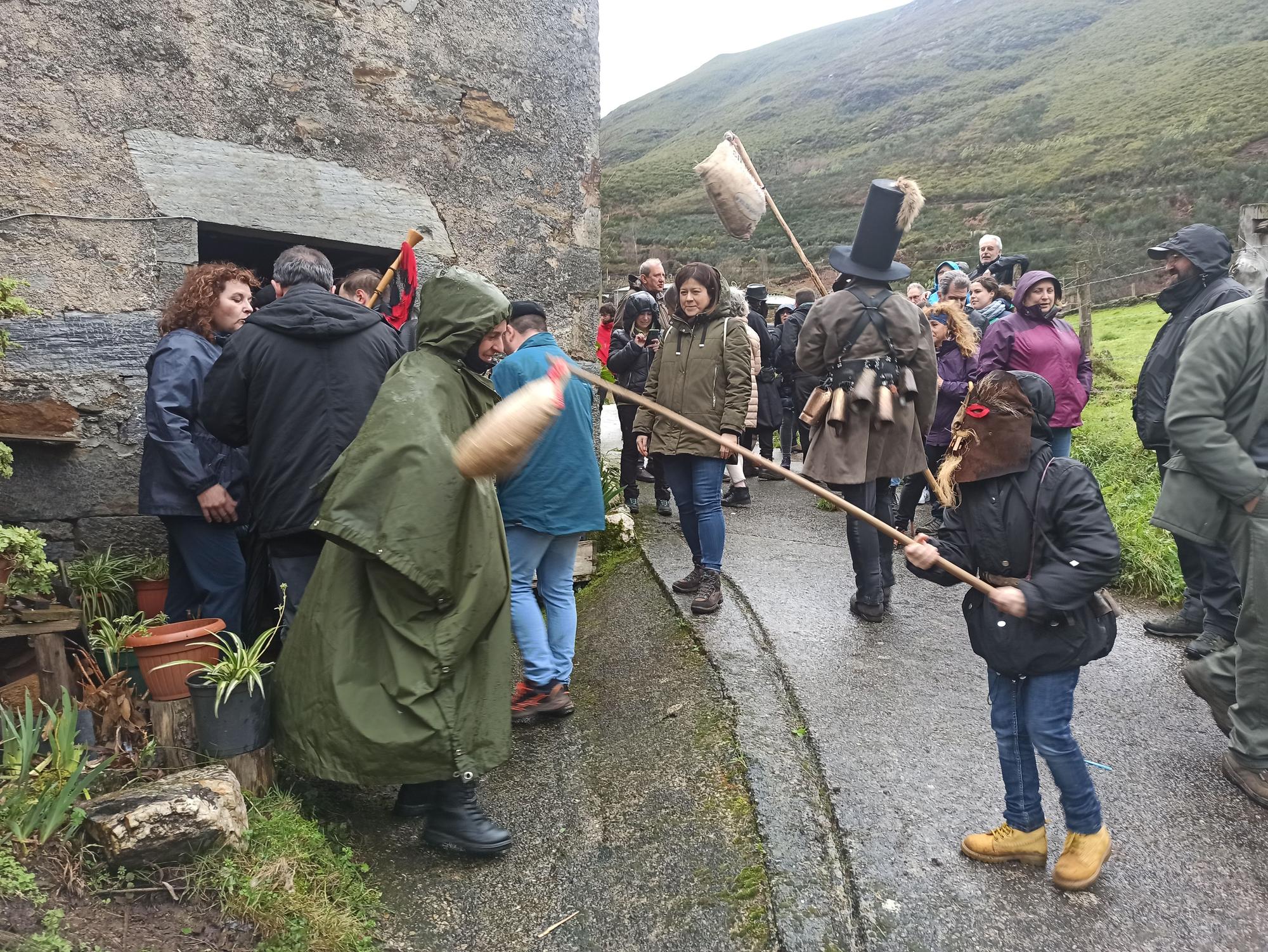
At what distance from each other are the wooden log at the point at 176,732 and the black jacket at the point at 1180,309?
473 centimetres

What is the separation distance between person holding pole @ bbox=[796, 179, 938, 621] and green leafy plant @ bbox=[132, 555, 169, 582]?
11.1 ft

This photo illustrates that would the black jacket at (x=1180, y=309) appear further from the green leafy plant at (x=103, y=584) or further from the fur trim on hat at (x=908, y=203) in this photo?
the green leafy plant at (x=103, y=584)

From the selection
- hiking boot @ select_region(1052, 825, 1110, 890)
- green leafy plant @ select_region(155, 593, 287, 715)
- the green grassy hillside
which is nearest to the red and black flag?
green leafy plant @ select_region(155, 593, 287, 715)

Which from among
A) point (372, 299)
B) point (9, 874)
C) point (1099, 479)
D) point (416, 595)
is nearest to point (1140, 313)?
point (1099, 479)

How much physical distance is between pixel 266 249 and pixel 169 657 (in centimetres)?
386

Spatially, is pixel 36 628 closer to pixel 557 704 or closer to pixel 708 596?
pixel 557 704

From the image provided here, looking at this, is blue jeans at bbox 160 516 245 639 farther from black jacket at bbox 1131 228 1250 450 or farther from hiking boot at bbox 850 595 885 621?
black jacket at bbox 1131 228 1250 450

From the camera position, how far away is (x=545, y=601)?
4297 mm

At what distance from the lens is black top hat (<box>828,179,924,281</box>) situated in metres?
4.96

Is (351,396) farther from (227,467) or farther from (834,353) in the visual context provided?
(834,353)

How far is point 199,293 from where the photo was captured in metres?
4.07

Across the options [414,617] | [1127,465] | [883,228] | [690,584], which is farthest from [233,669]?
[1127,465]

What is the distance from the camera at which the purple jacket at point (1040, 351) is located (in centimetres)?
600

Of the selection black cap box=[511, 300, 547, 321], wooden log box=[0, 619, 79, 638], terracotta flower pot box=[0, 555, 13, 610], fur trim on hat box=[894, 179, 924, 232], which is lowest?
wooden log box=[0, 619, 79, 638]
